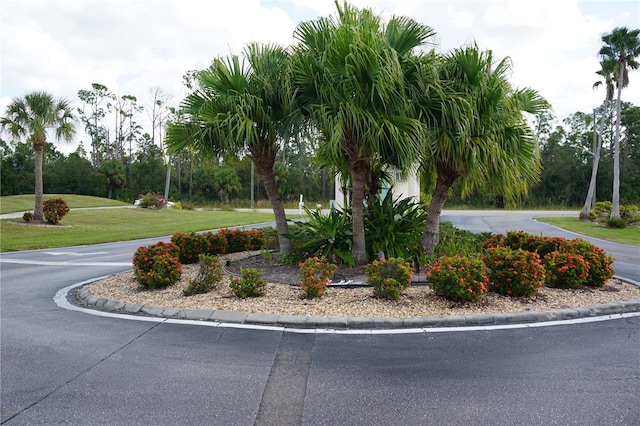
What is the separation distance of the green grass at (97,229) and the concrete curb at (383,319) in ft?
38.0

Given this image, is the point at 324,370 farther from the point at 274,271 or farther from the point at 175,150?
the point at 175,150

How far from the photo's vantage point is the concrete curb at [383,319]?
527 cm

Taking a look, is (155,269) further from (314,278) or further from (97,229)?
(97,229)

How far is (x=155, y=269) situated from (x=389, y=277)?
150 inches

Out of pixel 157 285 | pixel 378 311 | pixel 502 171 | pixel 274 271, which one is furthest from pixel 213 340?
pixel 502 171

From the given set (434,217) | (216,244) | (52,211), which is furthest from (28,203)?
(434,217)

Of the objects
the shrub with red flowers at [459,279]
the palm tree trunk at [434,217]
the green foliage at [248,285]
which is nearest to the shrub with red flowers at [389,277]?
the shrub with red flowers at [459,279]

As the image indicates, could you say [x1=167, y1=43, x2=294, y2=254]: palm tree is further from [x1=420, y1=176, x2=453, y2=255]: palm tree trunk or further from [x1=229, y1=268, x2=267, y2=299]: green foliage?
[x1=420, y1=176, x2=453, y2=255]: palm tree trunk

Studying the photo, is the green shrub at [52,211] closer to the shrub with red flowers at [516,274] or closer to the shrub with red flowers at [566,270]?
the shrub with red flowers at [516,274]

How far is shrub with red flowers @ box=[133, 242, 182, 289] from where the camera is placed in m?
6.99

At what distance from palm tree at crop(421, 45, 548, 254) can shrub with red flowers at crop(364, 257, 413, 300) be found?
230 cm

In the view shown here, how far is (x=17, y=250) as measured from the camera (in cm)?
1391

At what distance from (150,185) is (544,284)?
52.1 meters

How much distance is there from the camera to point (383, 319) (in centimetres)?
533
